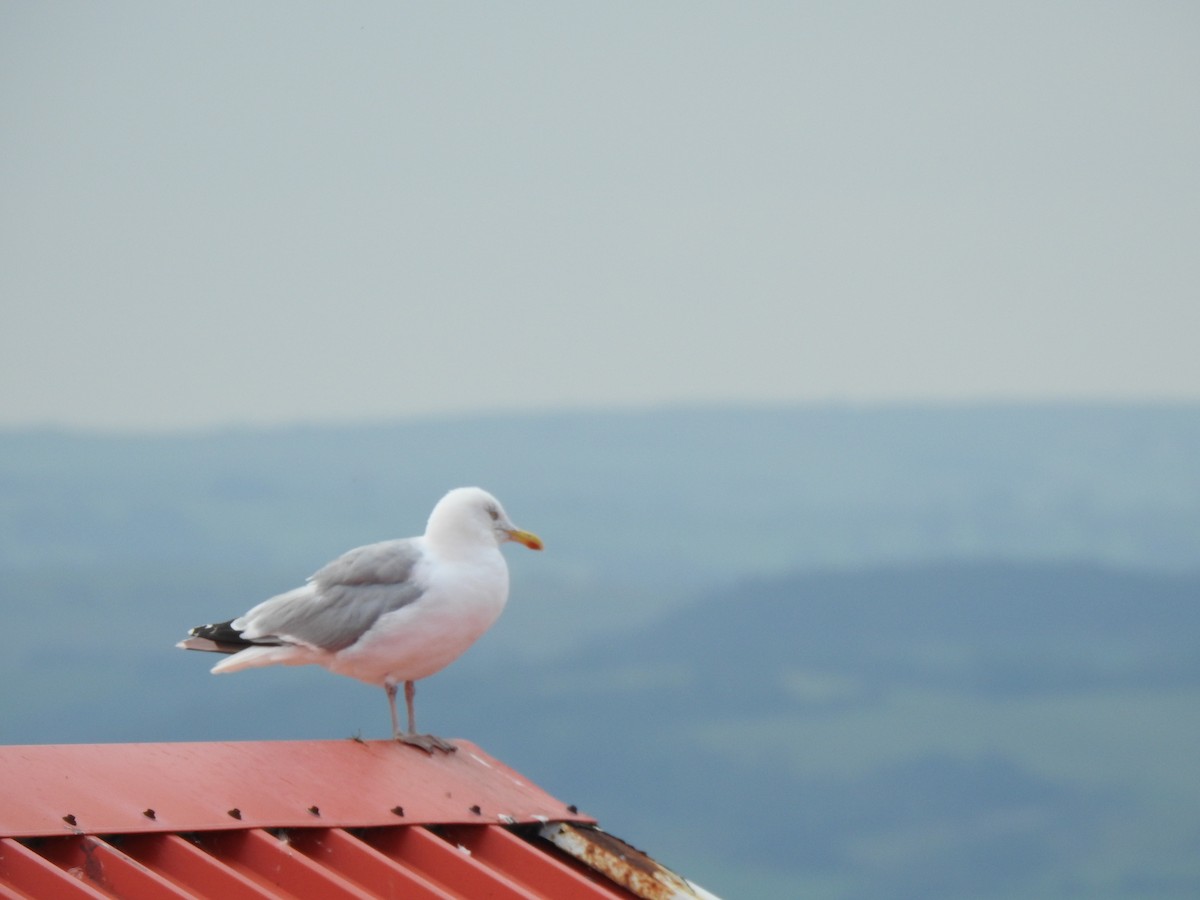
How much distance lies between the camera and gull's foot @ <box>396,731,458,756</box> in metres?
5.17

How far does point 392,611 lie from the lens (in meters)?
5.45

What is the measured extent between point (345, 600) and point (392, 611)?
0.54ft

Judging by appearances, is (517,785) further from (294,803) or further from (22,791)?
(22,791)

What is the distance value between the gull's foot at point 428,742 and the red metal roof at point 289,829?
0.09 meters

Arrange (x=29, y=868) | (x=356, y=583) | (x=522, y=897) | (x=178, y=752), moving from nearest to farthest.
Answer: (x=29, y=868) → (x=522, y=897) → (x=178, y=752) → (x=356, y=583)

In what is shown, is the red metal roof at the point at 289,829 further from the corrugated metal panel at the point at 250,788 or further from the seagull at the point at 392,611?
the seagull at the point at 392,611

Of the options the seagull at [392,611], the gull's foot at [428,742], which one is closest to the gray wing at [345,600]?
the seagull at [392,611]

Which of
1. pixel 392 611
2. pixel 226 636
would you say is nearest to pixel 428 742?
pixel 392 611

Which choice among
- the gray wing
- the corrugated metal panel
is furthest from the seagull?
the corrugated metal panel

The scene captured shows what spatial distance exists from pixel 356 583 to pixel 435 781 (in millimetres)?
874

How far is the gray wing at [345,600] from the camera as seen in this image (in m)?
5.47

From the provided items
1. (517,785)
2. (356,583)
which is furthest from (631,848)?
(356,583)

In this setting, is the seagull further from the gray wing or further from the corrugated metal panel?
the corrugated metal panel

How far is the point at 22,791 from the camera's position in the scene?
3.85 metres
